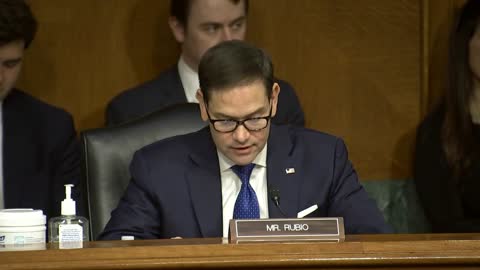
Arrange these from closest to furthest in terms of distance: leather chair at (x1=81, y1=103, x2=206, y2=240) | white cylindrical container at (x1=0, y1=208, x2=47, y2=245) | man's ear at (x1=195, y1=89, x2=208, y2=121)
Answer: white cylindrical container at (x1=0, y1=208, x2=47, y2=245) < man's ear at (x1=195, y1=89, x2=208, y2=121) < leather chair at (x1=81, y1=103, x2=206, y2=240)

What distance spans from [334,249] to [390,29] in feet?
7.73

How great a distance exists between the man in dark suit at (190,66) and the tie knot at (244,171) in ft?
2.71

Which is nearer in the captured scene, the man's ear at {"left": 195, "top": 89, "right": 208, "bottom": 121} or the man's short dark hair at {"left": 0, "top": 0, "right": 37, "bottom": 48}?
the man's ear at {"left": 195, "top": 89, "right": 208, "bottom": 121}

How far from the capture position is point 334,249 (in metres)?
2.00

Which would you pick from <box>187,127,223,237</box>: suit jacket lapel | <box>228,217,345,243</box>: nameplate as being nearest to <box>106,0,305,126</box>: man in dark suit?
<box>187,127,223,237</box>: suit jacket lapel

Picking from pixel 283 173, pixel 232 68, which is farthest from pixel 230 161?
pixel 232 68

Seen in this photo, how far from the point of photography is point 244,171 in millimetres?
2873

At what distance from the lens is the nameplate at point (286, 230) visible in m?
2.10

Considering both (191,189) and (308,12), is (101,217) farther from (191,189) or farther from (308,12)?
(308,12)

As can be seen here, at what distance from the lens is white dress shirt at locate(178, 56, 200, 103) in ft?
12.6

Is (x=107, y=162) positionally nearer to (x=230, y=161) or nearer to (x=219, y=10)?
(x=230, y=161)

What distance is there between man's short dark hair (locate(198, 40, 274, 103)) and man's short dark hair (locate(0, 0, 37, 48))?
88cm

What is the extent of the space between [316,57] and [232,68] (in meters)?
1.48

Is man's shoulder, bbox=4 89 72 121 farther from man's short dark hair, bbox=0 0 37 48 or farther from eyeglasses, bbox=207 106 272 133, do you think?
eyeglasses, bbox=207 106 272 133
